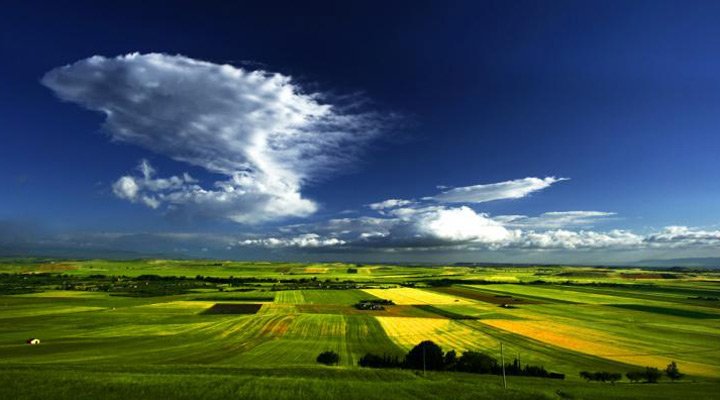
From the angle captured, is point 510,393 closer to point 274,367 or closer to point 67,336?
point 274,367

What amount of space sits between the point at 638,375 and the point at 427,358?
1016 inches

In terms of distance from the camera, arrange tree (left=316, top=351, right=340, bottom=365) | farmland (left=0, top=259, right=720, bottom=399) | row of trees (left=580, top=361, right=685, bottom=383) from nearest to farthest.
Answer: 1. farmland (left=0, top=259, right=720, bottom=399)
2. row of trees (left=580, top=361, right=685, bottom=383)
3. tree (left=316, top=351, right=340, bottom=365)

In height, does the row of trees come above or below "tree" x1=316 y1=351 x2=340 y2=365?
below

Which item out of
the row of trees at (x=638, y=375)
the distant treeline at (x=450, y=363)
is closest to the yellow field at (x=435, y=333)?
the distant treeline at (x=450, y=363)

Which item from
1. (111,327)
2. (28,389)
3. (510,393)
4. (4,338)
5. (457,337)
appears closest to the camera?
(28,389)

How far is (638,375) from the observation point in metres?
53.0

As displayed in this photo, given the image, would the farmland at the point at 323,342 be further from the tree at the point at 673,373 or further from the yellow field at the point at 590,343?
the tree at the point at 673,373

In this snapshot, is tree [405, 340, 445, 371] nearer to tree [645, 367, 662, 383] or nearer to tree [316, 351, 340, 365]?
tree [316, 351, 340, 365]

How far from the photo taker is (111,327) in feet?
273

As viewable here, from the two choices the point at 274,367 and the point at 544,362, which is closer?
the point at 274,367

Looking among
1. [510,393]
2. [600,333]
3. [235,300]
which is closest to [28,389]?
[510,393]

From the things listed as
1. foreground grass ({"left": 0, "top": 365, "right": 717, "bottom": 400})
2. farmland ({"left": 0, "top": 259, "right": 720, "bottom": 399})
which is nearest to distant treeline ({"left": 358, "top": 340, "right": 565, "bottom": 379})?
farmland ({"left": 0, "top": 259, "right": 720, "bottom": 399})

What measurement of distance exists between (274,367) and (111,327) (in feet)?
171

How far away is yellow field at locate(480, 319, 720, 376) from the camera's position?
195 ft
